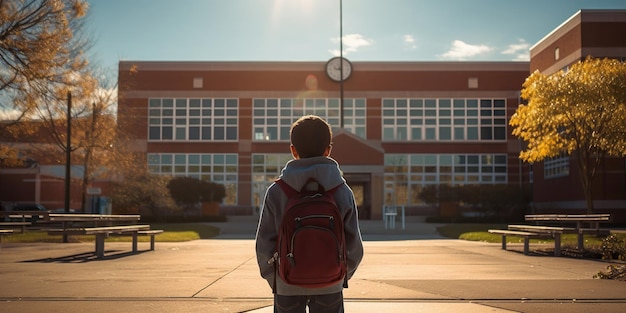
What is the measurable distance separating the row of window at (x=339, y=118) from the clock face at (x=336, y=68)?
5.52ft

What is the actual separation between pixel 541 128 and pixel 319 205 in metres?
22.9

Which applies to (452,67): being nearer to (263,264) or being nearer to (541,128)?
(541,128)

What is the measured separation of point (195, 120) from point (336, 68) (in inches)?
412

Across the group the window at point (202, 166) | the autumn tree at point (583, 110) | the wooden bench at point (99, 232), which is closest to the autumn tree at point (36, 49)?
the wooden bench at point (99, 232)

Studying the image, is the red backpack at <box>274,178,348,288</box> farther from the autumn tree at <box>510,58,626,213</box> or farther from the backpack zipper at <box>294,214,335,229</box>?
the autumn tree at <box>510,58,626,213</box>

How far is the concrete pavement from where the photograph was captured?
7492mm

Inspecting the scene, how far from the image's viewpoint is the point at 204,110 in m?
50.7

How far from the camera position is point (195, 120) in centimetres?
5056

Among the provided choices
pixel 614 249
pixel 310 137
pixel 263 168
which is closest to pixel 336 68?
pixel 263 168

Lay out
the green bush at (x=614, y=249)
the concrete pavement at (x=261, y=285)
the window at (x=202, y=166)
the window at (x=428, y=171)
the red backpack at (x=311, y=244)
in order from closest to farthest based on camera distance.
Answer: the red backpack at (x=311, y=244) → the concrete pavement at (x=261, y=285) → the green bush at (x=614, y=249) → the window at (x=428, y=171) → the window at (x=202, y=166)

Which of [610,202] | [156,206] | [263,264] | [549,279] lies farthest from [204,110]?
[263,264]

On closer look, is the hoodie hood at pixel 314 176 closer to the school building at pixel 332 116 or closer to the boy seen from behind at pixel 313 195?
the boy seen from behind at pixel 313 195

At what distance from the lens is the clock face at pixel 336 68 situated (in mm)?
50031

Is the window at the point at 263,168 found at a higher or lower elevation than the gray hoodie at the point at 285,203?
higher
